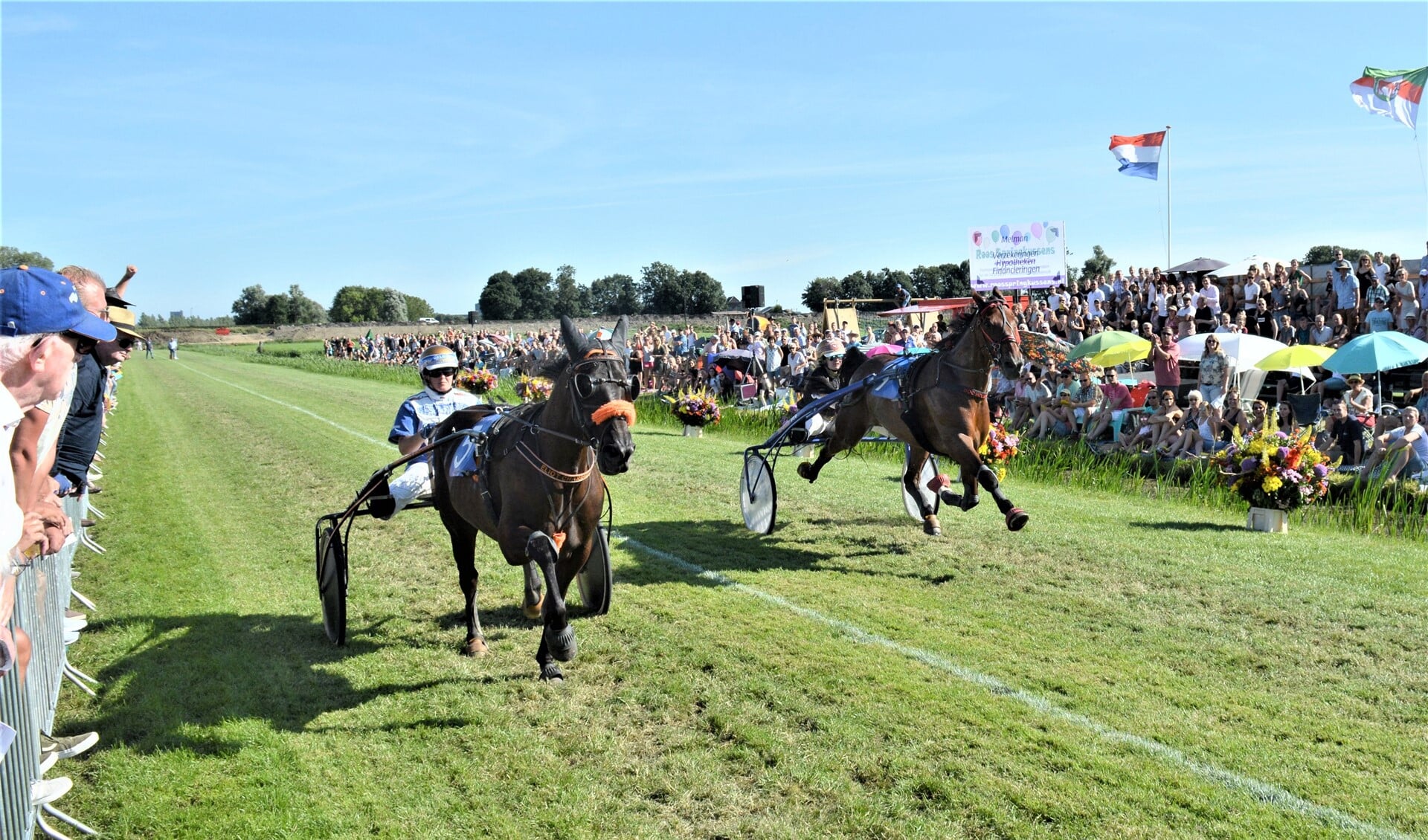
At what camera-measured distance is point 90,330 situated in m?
3.35

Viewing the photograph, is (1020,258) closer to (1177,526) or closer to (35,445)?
(1177,526)

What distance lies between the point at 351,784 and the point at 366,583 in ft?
12.2

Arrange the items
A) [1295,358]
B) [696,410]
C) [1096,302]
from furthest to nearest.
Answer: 1. [1096,302]
2. [696,410]
3. [1295,358]

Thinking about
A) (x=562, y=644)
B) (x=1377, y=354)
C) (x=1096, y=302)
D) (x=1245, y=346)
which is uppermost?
(x=1096, y=302)

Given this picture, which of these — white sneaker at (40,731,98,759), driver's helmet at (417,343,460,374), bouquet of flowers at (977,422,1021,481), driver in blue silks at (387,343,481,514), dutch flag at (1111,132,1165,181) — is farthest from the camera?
dutch flag at (1111,132,1165,181)

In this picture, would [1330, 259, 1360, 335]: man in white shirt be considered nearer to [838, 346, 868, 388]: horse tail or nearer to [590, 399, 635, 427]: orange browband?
[838, 346, 868, 388]: horse tail

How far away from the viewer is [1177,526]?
9.90 metres

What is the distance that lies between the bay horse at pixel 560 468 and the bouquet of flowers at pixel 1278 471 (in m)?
6.85

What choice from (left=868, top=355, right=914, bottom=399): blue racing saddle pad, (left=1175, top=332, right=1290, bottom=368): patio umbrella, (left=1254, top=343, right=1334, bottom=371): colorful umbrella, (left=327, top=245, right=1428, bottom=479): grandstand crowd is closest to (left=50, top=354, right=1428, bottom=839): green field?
(left=868, top=355, right=914, bottom=399): blue racing saddle pad

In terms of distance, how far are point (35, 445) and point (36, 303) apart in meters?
0.83

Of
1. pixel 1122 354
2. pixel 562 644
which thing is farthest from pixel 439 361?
pixel 1122 354

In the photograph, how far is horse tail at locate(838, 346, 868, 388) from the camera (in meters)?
10.7

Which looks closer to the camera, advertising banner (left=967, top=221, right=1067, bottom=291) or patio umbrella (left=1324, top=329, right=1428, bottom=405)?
patio umbrella (left=1324, top=329, right=1428, bottom=405)

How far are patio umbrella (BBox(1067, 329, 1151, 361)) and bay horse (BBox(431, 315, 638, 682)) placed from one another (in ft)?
44.0
